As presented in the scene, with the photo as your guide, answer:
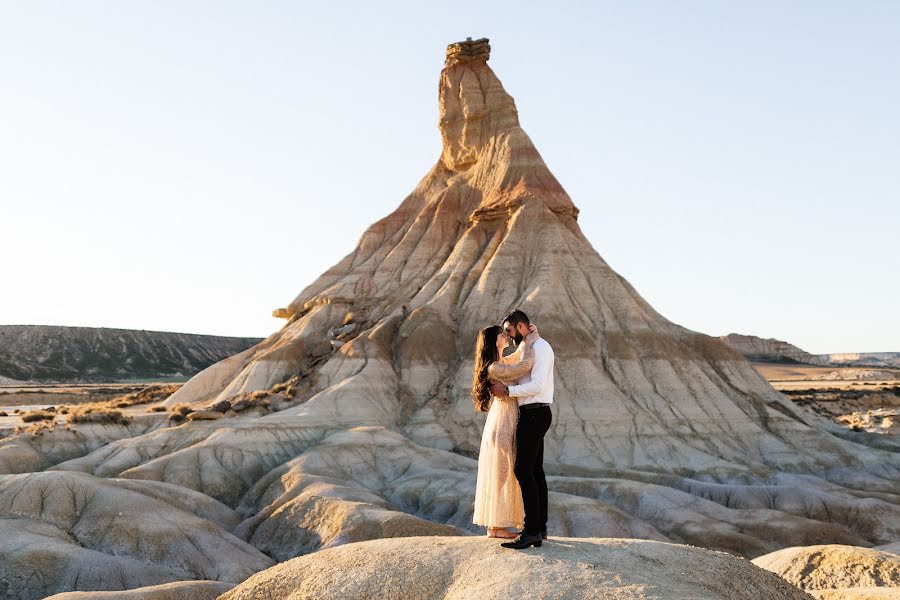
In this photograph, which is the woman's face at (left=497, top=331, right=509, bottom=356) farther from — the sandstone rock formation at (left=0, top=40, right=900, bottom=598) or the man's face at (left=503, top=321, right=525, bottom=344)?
the sandstone rock formation at (left=0, top=40, right=900, bottom=598)

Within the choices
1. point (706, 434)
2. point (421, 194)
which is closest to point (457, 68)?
point (421, 194)

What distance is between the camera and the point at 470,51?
7288 cm

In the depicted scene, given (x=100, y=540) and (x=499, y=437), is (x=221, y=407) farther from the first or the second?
(x=499, y=437)

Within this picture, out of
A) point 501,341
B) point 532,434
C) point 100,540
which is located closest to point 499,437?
point 532,434

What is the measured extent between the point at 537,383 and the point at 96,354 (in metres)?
142

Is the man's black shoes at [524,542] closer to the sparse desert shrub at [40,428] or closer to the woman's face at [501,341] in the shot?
the woman's face at [501,341]

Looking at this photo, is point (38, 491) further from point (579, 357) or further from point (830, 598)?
point (579, 357)

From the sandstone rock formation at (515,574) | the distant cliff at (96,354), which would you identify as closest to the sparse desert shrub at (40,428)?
the sandstone rock formation at (515,574)

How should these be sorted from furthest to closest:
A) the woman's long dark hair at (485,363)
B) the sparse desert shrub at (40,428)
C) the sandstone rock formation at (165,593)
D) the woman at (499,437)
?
the sparse desert shrub at (40,428) → the sandstone rock formation at (165,593) → the woman's long dark hair at (485,363) → the woman at (499,437)

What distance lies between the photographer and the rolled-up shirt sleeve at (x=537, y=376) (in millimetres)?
11258

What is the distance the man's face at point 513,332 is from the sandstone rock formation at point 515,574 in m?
2.52

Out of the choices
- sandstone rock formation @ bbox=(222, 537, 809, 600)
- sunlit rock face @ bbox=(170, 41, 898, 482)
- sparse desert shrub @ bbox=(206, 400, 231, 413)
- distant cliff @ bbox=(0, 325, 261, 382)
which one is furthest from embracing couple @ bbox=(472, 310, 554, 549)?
distant cliff @ bbox=(0, 325, 261, 382)

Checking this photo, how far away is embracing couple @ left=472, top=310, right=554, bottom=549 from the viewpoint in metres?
11.3

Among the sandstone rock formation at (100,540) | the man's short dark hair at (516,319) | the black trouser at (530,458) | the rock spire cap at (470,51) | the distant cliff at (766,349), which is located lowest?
the sandstone rock formation at (100,540)
